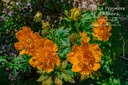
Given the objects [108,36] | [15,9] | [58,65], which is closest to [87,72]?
[58,65]

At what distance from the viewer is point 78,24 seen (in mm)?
2479

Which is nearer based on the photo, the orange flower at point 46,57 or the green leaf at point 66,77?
the orange flower at point 46,57

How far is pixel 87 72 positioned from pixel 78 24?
21.7 inches

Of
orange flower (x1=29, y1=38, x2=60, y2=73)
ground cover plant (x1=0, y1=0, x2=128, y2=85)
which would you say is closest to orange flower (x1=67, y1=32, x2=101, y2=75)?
ground cover plant (x1=0, y1=0, x2=128, y2=85)

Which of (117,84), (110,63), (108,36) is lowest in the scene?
(117,84)

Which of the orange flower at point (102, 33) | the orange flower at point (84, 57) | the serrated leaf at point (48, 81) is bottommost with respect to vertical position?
the serrated leaf at point (48, 81)

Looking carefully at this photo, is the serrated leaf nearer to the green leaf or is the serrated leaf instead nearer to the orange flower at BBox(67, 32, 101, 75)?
the green leaf

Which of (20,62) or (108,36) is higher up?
(108,36)

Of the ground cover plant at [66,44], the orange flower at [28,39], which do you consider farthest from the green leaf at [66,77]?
the orange flower at [28,39]

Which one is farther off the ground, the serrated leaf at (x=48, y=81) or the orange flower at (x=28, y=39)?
the orange flower at (x=28, y=39)

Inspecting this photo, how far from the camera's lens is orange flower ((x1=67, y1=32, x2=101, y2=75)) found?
6.64 feet

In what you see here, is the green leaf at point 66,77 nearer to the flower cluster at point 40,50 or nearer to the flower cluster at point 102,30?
the flower cluster at point 40,50

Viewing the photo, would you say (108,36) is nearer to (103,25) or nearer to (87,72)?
(103,25)

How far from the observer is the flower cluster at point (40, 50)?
2.04 m
